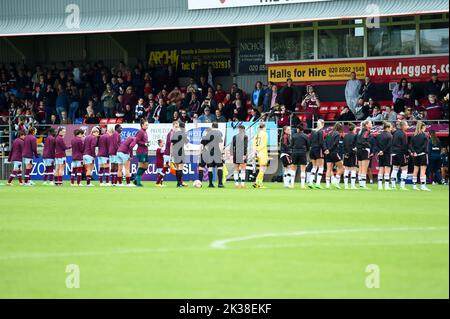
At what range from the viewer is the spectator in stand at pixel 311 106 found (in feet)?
117

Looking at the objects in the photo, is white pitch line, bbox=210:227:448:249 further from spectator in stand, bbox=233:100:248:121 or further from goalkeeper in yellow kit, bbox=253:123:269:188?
spectator in stand, bbox=233:100:248:121

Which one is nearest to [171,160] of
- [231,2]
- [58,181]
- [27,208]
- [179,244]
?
[58,181]

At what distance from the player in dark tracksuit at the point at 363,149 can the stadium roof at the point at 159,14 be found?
6.42m

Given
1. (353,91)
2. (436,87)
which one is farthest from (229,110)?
(436,87)

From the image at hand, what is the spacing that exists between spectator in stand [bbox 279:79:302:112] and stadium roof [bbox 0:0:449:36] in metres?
→ 2.61

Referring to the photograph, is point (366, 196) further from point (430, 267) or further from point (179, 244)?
point (430, 267)

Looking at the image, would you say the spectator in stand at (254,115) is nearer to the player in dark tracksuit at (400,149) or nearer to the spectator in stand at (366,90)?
the spectator in stand at (366,90)

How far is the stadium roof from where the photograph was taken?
35156 millimetres

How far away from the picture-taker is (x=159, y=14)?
40188mm

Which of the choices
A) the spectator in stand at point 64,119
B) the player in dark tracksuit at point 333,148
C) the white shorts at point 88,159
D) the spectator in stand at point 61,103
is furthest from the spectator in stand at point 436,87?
the spectator in stand at point 61,103

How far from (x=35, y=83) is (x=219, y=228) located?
3020 cm

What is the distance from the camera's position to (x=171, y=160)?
3262cm

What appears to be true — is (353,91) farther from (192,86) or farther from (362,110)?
(192,86)

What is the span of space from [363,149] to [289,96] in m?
7.25
